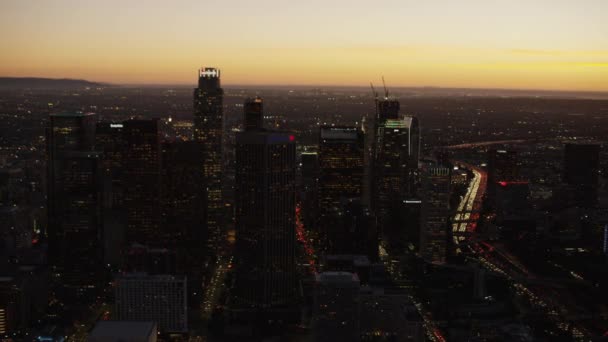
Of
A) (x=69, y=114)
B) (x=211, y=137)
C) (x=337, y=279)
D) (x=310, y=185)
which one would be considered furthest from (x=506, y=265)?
(x=69, y=114)

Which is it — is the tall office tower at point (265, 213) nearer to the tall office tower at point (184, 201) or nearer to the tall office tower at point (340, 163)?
the tall office tower at point (184, 201)

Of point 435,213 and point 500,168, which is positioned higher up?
point 500,168

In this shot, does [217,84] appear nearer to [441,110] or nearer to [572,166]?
[441,110]

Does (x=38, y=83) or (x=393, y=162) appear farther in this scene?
(x=393, y=162)

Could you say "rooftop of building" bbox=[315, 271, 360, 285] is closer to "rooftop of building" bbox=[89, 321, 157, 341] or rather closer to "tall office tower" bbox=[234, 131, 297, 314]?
"tall office tower" bbox=[234, 131, 297, 314]

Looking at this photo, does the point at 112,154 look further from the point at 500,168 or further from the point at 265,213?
the point at 500,168

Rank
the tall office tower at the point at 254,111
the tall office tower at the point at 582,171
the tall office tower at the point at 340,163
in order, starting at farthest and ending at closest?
the tall office tower at the point at 340,163
the tall office tower at the point at 254,111
the tall office tower at the point at 582,171

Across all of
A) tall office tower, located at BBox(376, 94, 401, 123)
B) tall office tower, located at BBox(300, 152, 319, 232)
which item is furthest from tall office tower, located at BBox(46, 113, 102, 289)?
tall office tower, located at BBox(376, 94, 401, 123)

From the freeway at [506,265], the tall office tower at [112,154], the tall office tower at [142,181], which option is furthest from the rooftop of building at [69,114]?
the freeway at [506,265]
